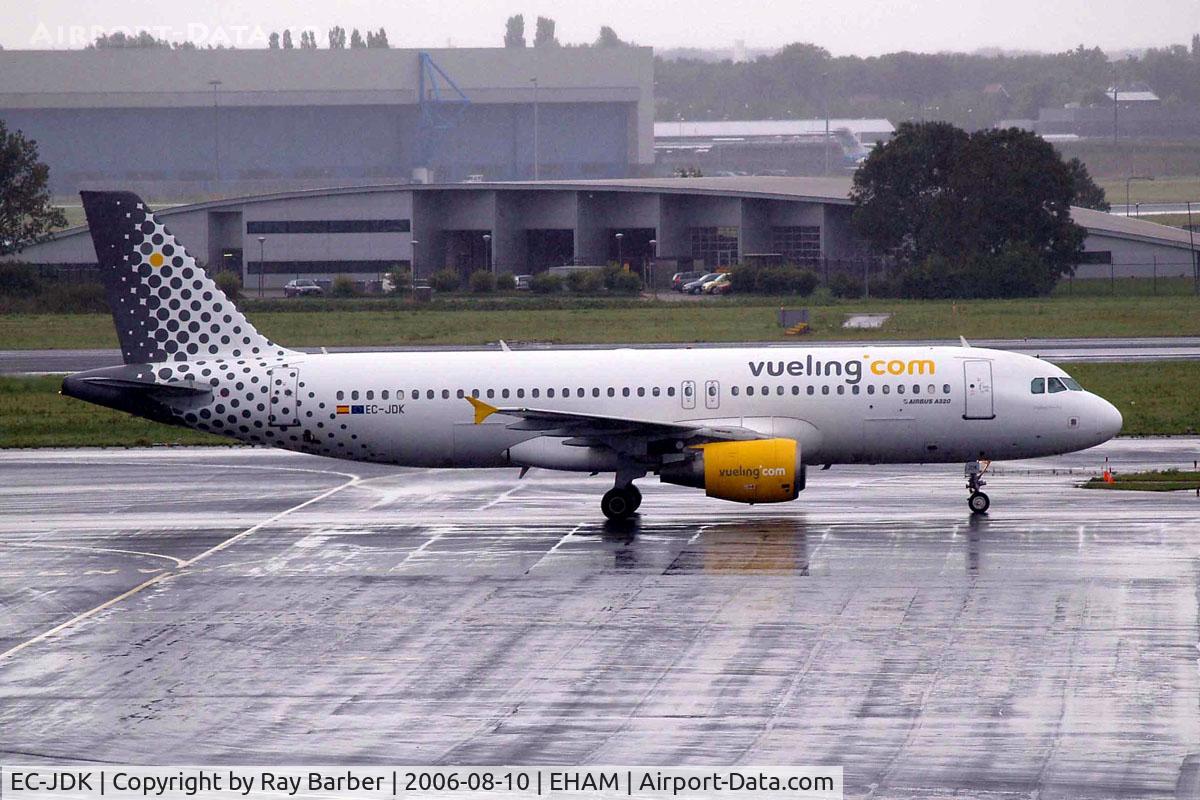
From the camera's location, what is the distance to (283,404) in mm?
35156

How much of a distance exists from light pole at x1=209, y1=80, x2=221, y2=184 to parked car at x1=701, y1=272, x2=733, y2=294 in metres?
101

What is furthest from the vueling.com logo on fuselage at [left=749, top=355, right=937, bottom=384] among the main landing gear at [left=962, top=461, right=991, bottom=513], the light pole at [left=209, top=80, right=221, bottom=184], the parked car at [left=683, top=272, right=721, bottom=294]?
the light pole at [left=209, top=80, right=221, bottom=184]

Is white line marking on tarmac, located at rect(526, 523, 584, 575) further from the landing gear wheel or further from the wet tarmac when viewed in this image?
the landing gear wheel

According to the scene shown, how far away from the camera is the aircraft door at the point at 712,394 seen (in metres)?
34.5

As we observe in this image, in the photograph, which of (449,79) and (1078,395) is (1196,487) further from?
(449,79)

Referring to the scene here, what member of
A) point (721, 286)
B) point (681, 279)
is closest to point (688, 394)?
point (721, 286)

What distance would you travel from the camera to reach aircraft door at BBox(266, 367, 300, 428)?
3516 centimetres

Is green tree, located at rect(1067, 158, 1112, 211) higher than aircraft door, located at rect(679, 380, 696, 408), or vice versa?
green tree, located at rect(1067, 158, 1112, 211)

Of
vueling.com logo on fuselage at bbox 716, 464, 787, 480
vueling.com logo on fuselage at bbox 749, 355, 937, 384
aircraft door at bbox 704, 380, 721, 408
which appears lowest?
vueling.com logo on fuselage at bbox 716, 464, 787, 480

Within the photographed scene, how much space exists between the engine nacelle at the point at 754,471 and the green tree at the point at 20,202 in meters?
95.4

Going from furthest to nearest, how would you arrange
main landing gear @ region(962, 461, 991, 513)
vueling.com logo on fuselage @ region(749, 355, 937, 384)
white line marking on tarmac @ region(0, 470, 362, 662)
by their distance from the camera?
vueling.com logo on fuselage @ region(749, 355, 937, 384)
main landing gear @ region(962, 461, 991, 513)
white line marking on tarmac @ region(0, 470, 362, 662)

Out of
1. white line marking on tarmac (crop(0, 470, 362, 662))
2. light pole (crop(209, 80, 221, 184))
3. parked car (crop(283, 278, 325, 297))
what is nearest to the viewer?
white line marking on tarmac (crop(0, 470, 362, 662))

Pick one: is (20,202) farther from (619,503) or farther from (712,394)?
(712,394)

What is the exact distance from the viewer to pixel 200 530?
34.9m
